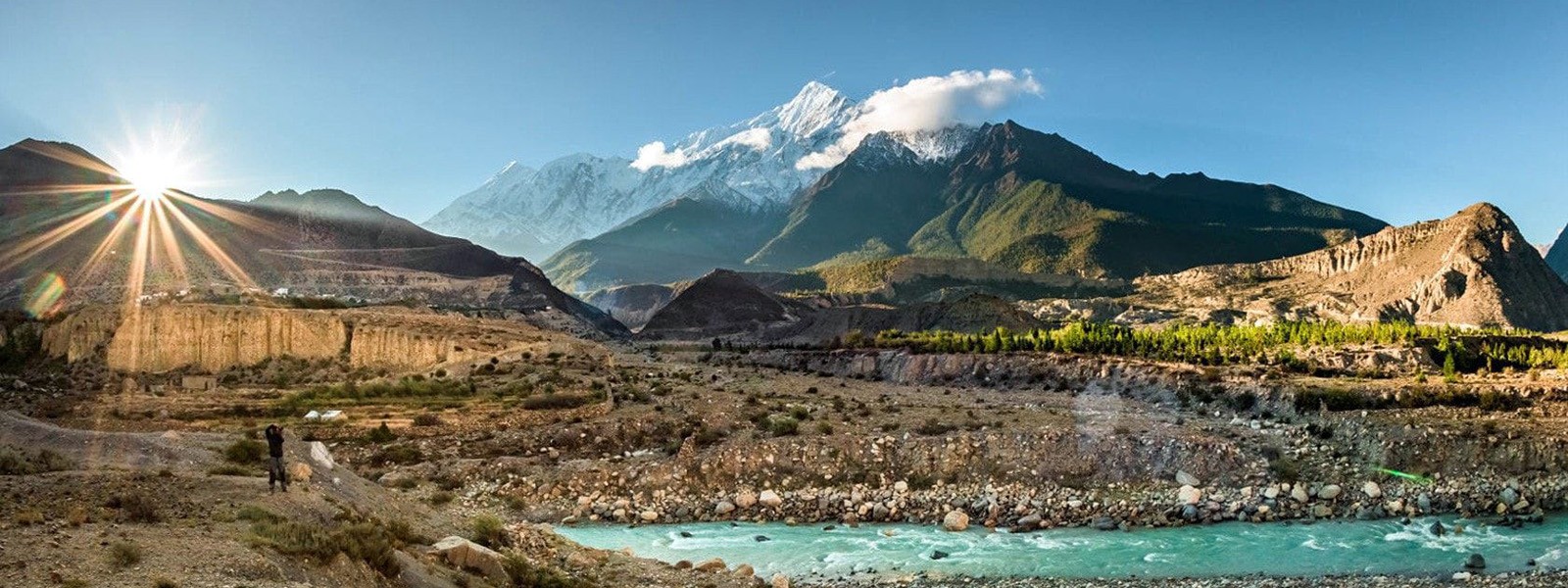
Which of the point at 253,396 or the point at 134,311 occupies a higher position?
the point at 134,311

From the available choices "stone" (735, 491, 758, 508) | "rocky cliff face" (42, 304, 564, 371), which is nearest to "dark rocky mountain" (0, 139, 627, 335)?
"rocky cliff face" (42, 304, 564, 371)

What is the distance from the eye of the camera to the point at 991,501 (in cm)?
2567

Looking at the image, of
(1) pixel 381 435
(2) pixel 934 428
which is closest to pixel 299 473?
(1) pixel 381 435

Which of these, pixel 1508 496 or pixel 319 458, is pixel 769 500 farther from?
pixel 1508 496

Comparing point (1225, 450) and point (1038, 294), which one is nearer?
point (1225, 450)

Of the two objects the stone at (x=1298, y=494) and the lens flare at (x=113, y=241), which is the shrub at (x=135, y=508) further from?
the lens flare at (x=113, y=241)

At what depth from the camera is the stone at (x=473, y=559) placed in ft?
50.7

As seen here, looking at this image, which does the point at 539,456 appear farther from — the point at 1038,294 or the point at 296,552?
the point at 1038,294

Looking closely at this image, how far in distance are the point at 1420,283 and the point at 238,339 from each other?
157118mm

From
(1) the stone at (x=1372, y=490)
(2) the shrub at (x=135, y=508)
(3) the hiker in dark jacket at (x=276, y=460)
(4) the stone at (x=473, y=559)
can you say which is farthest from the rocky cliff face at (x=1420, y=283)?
(2) the shrub at (x=135, y=508)

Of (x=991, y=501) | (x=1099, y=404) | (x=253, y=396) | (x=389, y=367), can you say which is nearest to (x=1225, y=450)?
(x=991, y=501)

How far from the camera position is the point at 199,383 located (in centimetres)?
4675

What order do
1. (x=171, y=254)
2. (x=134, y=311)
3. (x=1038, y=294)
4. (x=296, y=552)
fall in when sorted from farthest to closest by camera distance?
(x=1038, y=294)
(x=171, y=254)
(x=134, y=311)
(x=296, y=552)

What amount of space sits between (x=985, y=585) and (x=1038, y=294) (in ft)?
615
